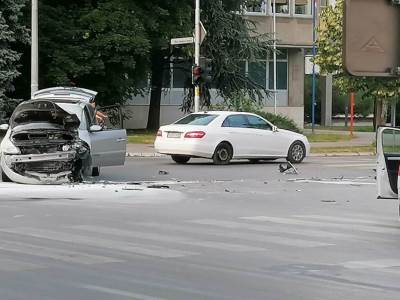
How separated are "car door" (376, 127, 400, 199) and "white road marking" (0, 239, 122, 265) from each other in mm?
4462

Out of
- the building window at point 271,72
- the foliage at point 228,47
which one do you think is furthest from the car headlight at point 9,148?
the building window at point 271,72

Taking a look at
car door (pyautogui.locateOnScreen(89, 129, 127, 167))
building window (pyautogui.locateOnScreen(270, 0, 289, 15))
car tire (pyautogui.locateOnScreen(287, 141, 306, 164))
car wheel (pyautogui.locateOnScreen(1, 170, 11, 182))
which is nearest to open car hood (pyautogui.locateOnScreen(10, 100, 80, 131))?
car door (pyautogui.locateOnScreen(89, 129, 127, 167))

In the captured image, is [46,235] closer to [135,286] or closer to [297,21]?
[135,286]

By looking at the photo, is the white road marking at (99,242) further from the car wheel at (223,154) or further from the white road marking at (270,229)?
the car wheel at (223,154)

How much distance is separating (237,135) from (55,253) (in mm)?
14560

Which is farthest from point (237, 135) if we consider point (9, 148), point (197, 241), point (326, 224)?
point (197, 241)

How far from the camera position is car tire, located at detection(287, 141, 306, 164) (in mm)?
24516

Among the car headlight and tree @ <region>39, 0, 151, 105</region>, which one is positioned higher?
tree @ <region>39, 0, 151, 105</region>

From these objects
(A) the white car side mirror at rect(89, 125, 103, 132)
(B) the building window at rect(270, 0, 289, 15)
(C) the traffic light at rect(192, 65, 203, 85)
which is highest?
(B) the building window at rect(270, 0, 289, 15)

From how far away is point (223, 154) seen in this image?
23.2 meters

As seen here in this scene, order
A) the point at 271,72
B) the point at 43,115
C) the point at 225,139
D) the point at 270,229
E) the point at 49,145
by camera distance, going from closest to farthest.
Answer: the point at 270,229, the point at 49,145, the point at 43,115, the point at 225,139, the point at 271,72

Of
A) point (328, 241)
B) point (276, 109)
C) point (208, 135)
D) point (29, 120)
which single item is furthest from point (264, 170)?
point (276, 109)

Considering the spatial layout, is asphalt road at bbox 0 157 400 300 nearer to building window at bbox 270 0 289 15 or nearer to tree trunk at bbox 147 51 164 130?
tree trunk at bbox 147 51 164 130

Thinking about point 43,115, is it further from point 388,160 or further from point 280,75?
point 280,75
